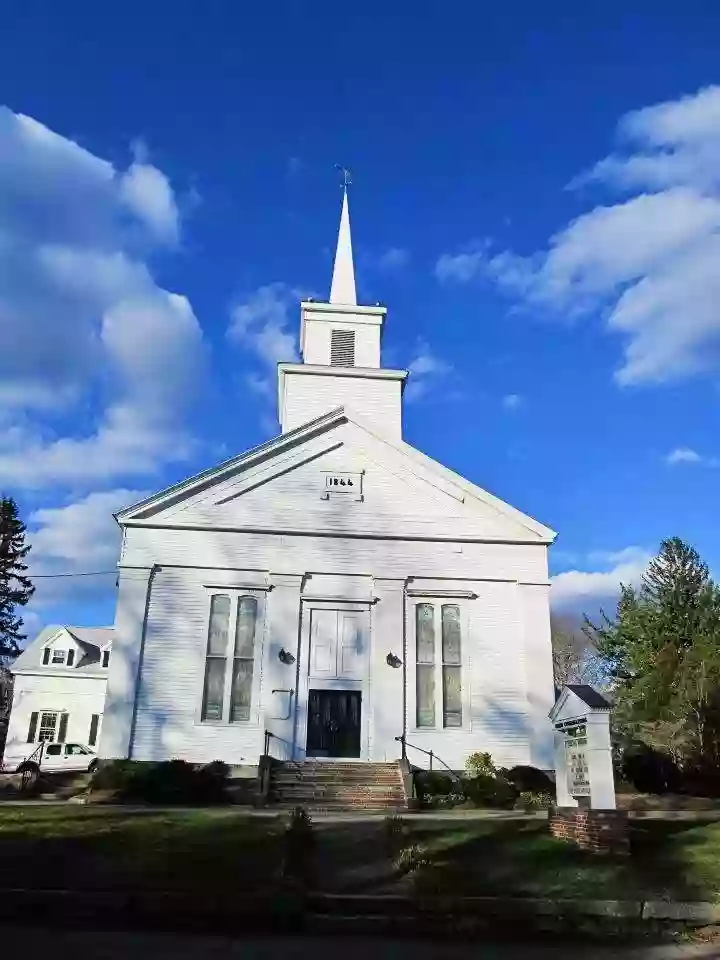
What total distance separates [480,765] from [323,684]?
4.59 metres

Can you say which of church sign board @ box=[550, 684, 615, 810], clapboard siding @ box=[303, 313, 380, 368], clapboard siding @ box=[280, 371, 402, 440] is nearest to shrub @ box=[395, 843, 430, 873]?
church sign board @ box=[550, 684, 615, 810]

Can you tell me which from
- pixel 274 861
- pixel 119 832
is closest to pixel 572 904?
pixel 274 861

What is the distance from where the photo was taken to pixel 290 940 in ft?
29.7

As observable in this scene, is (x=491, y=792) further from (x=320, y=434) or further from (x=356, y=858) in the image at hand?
(x=320, y=434)

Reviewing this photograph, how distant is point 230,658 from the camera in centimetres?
2252

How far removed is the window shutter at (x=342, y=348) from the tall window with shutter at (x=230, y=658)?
33.8 feet

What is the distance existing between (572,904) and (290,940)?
11.2 ft

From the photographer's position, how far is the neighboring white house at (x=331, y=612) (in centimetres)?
2208

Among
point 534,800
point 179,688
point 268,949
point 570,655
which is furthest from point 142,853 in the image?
point 570,655

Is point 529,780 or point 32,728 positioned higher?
point 32,728

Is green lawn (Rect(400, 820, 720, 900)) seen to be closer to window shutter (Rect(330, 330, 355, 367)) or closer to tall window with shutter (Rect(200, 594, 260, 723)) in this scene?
tall window with shutter (Rect(200, 594, 260, 723))

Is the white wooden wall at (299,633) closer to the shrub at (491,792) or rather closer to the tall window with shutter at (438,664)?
the tall window with shutter at (438,664)

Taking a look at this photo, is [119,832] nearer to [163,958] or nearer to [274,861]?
[274,861]

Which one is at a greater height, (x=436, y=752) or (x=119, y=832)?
(x=436, y=752)
